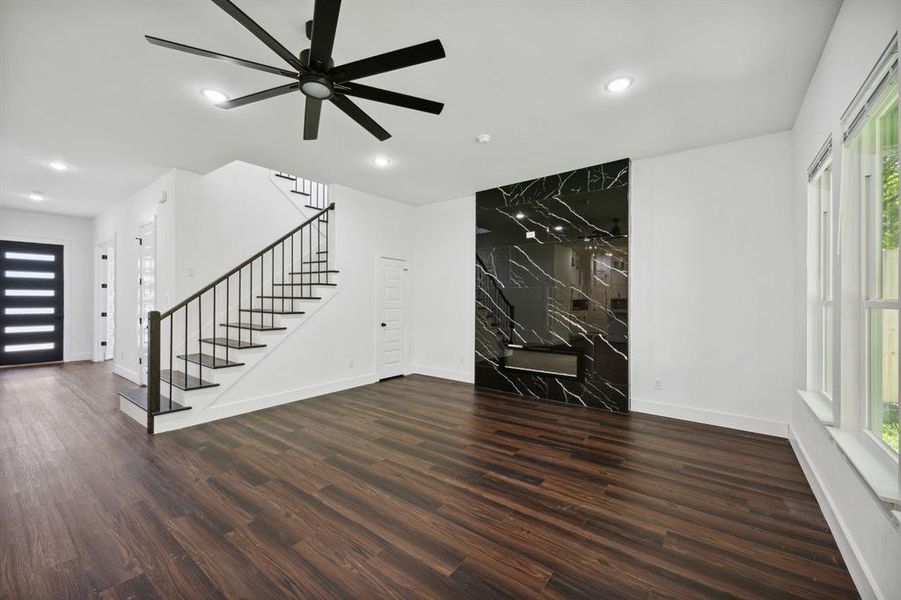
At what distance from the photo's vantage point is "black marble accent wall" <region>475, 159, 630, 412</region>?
4508 millimetres

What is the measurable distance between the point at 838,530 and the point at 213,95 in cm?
508

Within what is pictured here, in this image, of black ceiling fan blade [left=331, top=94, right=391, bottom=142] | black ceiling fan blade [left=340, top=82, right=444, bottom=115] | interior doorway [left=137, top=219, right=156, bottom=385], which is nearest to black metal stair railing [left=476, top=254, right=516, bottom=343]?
black ceiling fan blade [left=331, top=94, right=391, bottom=142]

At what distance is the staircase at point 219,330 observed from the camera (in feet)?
12.7

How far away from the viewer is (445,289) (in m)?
6.27

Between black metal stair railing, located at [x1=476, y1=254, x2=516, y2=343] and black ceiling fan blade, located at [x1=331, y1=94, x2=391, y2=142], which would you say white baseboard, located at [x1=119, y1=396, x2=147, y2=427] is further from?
black metal stair railing, located at [x1=476, y1=254, x2=516, y2=343]

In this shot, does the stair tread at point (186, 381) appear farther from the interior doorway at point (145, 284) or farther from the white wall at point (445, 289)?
the white wall at point (445, 289)

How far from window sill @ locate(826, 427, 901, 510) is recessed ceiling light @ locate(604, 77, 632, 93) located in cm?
261

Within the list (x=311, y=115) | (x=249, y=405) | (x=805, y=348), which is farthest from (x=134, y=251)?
(x=805, y=348)

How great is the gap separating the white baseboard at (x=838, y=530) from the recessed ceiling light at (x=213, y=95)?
488 cm

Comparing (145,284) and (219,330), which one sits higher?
(145,284)

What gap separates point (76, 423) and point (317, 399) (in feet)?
7.89

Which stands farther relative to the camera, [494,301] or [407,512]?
[494,301]

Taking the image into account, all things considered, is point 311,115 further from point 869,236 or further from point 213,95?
point 869,236

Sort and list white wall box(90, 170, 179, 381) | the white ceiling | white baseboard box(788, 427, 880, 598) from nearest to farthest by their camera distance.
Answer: white baseboard box(788, 427, 880, 598)
the white ceiling
white wall box(90, 170, 179, 381)
